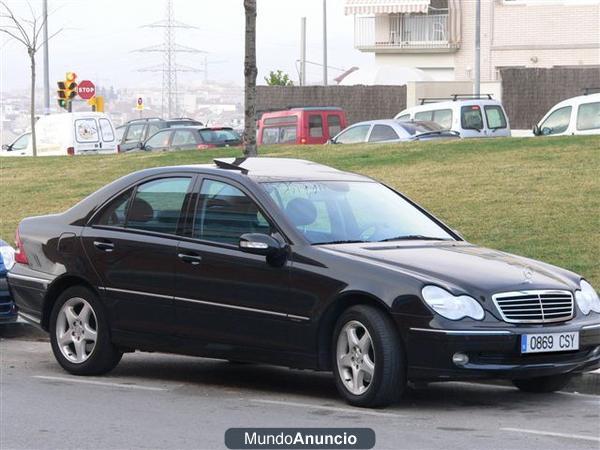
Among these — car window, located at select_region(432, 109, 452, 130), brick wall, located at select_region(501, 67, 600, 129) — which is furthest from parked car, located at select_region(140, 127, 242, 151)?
brick wall, located at select_region(501, 67, 600, 129)

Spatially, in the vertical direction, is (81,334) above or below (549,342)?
below

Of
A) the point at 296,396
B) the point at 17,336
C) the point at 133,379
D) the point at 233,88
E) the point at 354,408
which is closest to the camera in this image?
the point at 354,408

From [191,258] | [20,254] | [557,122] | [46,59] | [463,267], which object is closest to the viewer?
[463,267]

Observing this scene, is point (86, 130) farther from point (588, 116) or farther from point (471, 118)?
point (588, 116)

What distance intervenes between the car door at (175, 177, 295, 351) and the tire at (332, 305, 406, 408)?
1.48 feet

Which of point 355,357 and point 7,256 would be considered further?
point 7,256

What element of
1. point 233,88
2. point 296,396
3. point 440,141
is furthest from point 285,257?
point 233,88

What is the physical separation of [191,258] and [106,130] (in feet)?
90.3

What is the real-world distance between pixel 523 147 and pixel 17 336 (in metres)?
11.6

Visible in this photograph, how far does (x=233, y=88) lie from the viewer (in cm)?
19300

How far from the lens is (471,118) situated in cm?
3177

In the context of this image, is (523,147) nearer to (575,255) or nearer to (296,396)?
(575,255)

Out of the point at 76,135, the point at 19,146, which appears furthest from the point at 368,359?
the point at 19,146

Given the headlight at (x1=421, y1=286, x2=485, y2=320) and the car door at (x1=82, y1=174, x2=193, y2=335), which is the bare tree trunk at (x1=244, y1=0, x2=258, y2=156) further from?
the headlight at (x1=421, y1=286, x2=485, y2=320)
